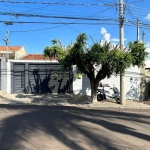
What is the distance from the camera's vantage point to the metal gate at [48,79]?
21938 millimetres

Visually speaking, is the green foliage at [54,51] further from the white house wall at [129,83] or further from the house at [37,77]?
the house at [37,77]

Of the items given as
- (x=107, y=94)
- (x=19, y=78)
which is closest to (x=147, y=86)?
(x=107, y=94)

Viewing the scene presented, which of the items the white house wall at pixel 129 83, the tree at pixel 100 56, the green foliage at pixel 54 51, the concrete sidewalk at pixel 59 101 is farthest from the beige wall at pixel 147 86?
the green foliage at pixel 54 51

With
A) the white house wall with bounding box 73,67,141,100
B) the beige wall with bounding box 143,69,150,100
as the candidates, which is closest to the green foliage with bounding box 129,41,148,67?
the white house wall with bounding box 73,67,141,100

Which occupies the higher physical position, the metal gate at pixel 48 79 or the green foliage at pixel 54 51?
the green foliage at pixel 54 51

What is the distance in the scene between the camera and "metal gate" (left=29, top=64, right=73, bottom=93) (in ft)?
72.0

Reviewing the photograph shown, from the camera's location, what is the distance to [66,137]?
6.91m

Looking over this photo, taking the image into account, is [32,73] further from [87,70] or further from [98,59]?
[98,59]

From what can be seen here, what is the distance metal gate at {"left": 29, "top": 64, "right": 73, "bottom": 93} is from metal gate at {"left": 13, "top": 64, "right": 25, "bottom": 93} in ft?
2.23

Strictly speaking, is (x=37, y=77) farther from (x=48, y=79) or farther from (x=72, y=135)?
(x=72, y=135)

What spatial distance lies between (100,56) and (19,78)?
9.78 metres

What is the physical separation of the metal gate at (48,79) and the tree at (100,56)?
18.2 feet

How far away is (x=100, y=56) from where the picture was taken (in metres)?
14.6

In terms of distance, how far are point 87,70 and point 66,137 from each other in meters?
9.51
